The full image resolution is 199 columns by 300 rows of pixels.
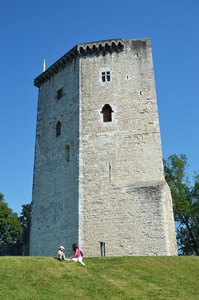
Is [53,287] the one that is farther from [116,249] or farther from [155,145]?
[155,145]

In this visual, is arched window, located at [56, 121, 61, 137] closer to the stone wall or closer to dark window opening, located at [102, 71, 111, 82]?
the stone wall

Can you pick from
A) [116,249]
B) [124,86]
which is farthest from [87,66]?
[116,249]

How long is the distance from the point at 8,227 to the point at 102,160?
2108 centimetres

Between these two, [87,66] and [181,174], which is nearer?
[87,66]

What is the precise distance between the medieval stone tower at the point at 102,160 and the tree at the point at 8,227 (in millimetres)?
15204

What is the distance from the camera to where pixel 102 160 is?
19453 mm

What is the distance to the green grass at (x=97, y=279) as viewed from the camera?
994 cm

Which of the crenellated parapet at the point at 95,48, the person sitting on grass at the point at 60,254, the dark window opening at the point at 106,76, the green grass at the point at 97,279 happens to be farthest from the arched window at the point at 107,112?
the person sitting on grass at the point at 60,254

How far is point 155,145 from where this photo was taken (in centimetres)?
1934

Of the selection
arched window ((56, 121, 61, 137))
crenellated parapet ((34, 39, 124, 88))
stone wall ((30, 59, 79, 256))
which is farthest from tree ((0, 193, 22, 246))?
crenellated parapet ((34, 39, 124, 88))

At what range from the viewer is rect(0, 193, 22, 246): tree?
3591cm

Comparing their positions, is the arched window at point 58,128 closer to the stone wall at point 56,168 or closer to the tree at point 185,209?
the stone wall at point 56,168

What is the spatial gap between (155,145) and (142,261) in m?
7.53

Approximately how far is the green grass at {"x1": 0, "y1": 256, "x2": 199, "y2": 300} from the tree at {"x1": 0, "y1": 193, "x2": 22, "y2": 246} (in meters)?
24.5
